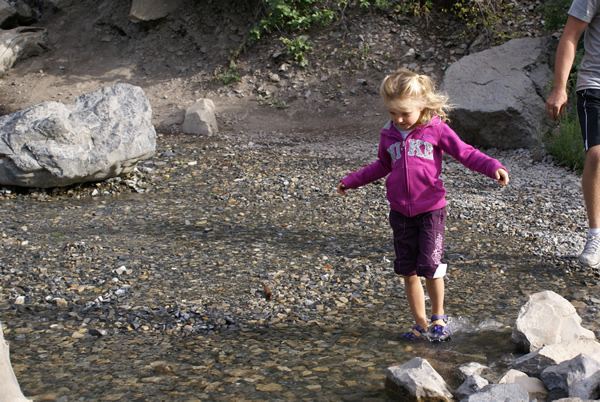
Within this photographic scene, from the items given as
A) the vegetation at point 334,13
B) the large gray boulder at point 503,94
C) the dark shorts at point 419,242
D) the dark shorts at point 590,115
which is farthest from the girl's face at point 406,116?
the vegetation at point 334,13

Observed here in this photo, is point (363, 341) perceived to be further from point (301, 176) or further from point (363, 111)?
point (363, 111)

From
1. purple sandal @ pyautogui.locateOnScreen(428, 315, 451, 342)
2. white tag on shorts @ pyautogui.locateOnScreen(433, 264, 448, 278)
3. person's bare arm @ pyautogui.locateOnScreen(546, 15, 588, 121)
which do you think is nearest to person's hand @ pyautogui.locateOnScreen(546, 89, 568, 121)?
person's bare arm @ pyautogui.locateOnScreen(546, 15, 588, 121)

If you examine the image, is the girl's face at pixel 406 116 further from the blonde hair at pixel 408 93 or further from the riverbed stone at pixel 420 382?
the riverbed stone at pixel 420 382

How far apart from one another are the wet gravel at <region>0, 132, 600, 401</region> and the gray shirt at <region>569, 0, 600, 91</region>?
1.20 m

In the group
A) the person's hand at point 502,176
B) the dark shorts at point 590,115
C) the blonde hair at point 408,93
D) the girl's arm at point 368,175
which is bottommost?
the girl's arm at point 368,175

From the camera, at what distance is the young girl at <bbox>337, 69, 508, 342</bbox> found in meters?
2.91

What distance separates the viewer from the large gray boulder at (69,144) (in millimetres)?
5750

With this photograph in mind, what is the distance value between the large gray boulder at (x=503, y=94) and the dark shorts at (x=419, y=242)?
4313 millimetres

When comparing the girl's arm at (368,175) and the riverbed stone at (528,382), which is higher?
the girl's arm at (368,175)

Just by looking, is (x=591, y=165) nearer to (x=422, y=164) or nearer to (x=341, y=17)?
(x=422, y=164)

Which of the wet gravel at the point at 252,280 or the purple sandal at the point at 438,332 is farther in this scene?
the purple sandal at the point at 438,332

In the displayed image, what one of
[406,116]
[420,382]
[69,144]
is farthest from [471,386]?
[69,144]

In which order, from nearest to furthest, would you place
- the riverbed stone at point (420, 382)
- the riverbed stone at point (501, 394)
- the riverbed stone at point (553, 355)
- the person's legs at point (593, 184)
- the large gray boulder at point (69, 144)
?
the riverbed stone at point (501, 394) < the riverbed stone at point (420, 382) < the riverbed stone at point (553, 355) < the person's legs at point (593, 184) < the large gray boulder at point (69, 144)

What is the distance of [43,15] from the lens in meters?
12.5
